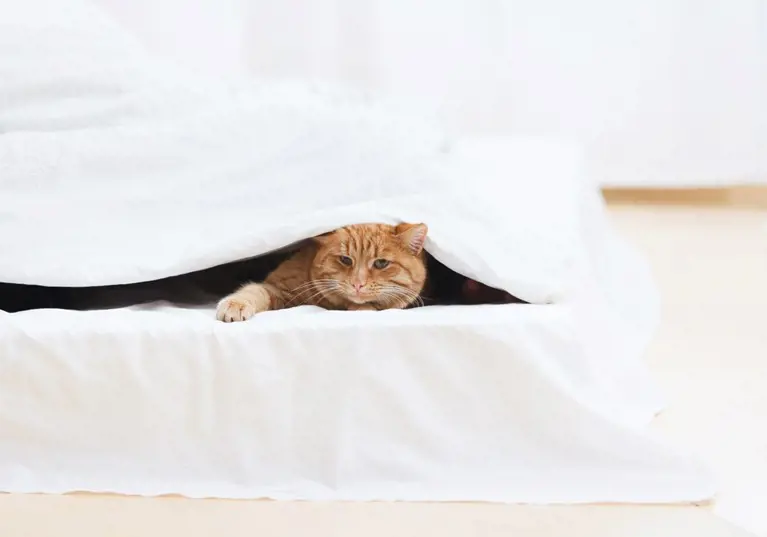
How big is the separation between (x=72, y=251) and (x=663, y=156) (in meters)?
2.73

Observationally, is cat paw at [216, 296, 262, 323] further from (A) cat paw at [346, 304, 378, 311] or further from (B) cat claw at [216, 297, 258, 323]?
(A) cat paw at [346, 304, 378, 311]

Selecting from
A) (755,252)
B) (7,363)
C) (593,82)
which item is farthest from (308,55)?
(7,363)

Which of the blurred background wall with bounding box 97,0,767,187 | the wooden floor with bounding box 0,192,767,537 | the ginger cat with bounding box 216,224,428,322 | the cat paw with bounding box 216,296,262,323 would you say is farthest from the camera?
the blurred background wall with bounding box 97,0,767,187

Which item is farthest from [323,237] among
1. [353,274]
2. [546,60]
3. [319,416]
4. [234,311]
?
[546,60]

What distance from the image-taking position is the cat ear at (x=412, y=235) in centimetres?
139

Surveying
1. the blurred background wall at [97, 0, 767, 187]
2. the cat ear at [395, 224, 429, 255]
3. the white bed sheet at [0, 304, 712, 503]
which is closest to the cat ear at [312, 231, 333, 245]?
the cat ear at [395, 224, 429, 255]

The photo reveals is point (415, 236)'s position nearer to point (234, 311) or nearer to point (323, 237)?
point (323, 237)

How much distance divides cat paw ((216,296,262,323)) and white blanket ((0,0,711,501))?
47 mm

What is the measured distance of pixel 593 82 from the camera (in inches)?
136

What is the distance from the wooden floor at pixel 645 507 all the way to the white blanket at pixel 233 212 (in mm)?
30

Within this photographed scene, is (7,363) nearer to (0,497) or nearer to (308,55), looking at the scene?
(0,497)

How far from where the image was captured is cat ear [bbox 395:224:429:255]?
1.39 m

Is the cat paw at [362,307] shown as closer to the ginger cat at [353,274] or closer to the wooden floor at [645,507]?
the ginger cat at [353,274]

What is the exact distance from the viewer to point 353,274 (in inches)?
58.8
